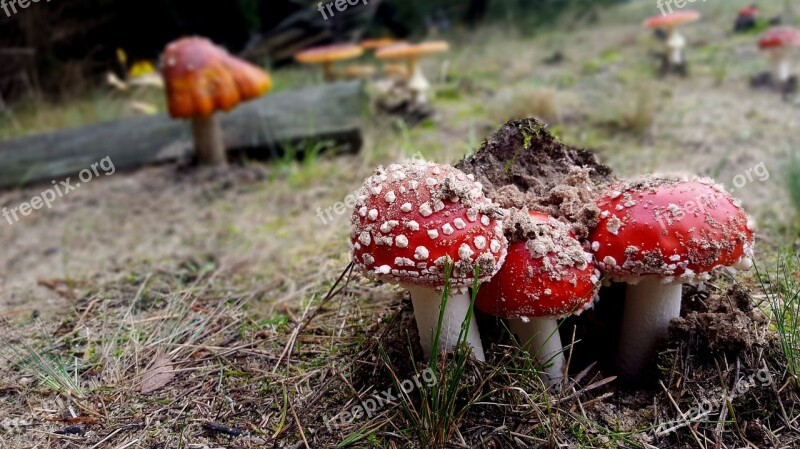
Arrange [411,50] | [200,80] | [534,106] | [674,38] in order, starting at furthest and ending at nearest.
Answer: [674,38]
[411,50]
[534,106]
[200,80]

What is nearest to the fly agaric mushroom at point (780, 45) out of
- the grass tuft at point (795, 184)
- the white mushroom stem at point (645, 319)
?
the grass tuft at point (795, 184)

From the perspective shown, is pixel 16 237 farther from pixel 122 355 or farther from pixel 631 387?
pixel 631 387

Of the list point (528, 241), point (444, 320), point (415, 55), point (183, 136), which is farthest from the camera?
point (415, 55)

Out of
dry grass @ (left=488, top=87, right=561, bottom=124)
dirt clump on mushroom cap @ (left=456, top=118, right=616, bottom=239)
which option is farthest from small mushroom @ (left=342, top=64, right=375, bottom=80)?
dirt clump on mushroom cap @ (left=456, top=118, right=616, bottom=239)

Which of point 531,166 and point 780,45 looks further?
point 780,45

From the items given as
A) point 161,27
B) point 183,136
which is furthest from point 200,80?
point 161,27

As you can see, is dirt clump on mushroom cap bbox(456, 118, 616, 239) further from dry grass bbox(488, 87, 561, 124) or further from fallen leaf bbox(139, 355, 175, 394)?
dry grass bbox(488, 87, 561, 124)

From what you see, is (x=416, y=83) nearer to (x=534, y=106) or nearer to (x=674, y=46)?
(x=534, y=106)
